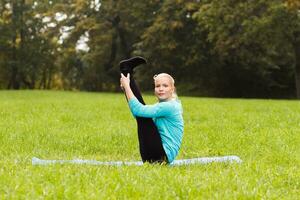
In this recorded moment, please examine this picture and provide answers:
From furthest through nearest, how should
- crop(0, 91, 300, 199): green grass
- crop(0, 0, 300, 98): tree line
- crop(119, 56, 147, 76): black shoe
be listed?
crop(0, 0, 300, 98): tree line
crop(119, 56, 147, 76): black shoe
crop(0, 91, 300, 199): green grass

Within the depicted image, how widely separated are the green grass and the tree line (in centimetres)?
1840

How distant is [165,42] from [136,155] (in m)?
35.1

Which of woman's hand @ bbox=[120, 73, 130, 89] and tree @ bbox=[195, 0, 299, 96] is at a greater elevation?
woman's hand @ bbox=[120, 73, 130, 89]

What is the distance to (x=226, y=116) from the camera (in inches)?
704

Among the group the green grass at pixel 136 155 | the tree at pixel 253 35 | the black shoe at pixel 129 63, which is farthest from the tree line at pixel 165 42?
the black shoe at pixel 129 63

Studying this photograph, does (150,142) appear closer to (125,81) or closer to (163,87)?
(163,87)

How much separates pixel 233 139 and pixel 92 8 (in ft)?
134

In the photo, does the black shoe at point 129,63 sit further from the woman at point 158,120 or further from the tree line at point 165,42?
the tree line at point 165,42

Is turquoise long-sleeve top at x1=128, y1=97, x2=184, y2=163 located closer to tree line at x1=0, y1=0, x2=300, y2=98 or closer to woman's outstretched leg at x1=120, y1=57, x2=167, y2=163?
woman's outstretched leg at x1=120, y1=57, x2=167, y2=163

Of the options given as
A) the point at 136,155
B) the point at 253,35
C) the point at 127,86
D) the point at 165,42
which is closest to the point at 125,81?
the point at 127,86

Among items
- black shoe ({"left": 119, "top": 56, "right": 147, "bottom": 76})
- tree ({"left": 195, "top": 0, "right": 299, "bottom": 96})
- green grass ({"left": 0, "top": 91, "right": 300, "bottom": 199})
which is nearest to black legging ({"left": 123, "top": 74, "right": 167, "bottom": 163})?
green grass ({"left": 0, "top": 91, "right": 300, "bottom": 199})

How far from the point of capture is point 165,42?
45.2 m

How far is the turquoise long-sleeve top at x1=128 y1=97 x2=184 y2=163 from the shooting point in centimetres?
825

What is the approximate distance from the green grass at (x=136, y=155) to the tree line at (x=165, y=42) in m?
18.4
